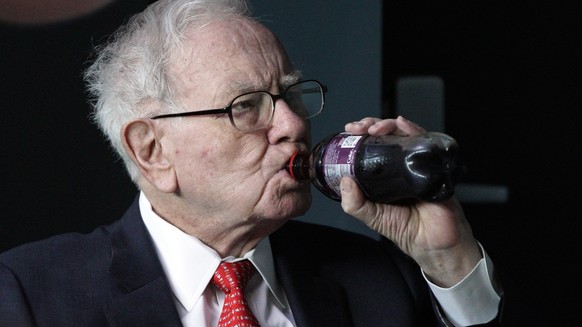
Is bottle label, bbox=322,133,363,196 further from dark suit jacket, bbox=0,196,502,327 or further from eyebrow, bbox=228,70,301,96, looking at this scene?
dark suit jacket, bbox=0,196,502,327

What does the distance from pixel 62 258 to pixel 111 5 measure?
738mm

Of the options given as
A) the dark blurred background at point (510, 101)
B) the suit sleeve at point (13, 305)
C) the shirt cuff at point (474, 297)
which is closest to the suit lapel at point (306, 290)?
the shirt cuff at point (474, 297)

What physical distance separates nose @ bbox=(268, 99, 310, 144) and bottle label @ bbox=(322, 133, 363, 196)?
0.32ft

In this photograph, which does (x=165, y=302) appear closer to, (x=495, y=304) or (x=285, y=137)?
(x=285, y=137)

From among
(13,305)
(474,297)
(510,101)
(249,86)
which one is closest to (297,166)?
(249,86)

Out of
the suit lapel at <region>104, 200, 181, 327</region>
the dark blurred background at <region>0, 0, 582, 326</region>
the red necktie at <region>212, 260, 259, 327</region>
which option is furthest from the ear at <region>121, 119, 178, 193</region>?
the dark blurred background at <region>0, 0, 582, 326</region>

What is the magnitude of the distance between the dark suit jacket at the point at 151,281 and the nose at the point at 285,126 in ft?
0.96

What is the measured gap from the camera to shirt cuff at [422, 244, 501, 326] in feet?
6.23

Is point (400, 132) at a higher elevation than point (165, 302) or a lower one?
higher

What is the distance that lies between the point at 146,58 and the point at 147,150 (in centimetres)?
19

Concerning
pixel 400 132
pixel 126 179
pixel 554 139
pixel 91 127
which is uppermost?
pixel 400 132

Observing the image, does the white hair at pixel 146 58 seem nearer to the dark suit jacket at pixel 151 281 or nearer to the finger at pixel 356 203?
the dark suit jacket at pixel 151 281

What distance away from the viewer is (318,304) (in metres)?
1.97

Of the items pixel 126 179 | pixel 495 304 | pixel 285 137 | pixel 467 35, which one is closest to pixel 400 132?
pixel 285 137
